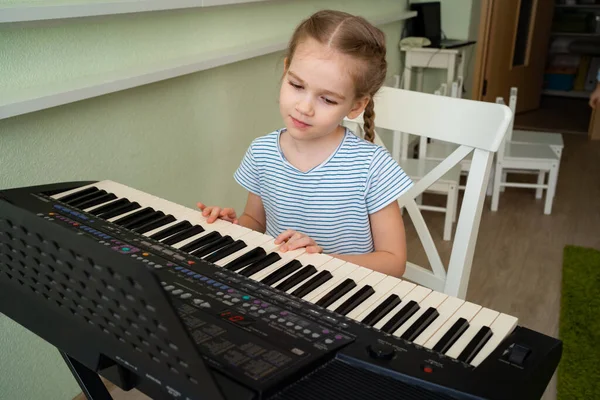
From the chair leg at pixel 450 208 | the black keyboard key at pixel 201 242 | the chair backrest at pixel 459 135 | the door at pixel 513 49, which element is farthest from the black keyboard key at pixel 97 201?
the door at pixel 513 49

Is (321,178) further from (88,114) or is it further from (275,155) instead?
(88,114)

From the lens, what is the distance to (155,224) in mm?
1016

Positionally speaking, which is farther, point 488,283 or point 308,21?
point 488,283

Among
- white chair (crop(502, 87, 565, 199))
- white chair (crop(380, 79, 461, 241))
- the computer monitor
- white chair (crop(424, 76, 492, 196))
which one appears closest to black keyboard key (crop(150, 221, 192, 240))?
white chair (crop(380, 79, 461, 241))

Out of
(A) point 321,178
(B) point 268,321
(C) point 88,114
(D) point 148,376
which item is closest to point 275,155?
(A) point 321,178

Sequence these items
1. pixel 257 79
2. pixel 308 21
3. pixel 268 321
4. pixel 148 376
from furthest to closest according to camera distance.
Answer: pixel 257 79, pixel 308 21, pixel 268 321, pixel 148 376

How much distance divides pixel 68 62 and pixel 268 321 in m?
1.02

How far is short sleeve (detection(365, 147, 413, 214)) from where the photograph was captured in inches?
47.8

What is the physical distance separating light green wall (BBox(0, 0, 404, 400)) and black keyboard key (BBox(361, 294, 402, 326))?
966 millimetres

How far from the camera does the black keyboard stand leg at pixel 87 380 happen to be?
0.90 m

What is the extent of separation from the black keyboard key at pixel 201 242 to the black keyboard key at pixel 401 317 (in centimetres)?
35

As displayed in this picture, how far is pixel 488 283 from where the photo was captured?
254 centimetres

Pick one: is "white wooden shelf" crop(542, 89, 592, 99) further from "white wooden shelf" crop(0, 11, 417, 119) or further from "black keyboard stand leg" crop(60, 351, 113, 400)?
"black keyboard stand leg" crop(60, 351, 113, 400)

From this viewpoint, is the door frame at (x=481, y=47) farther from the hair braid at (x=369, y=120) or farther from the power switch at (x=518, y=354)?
the power switch at (x=518, y=354)
